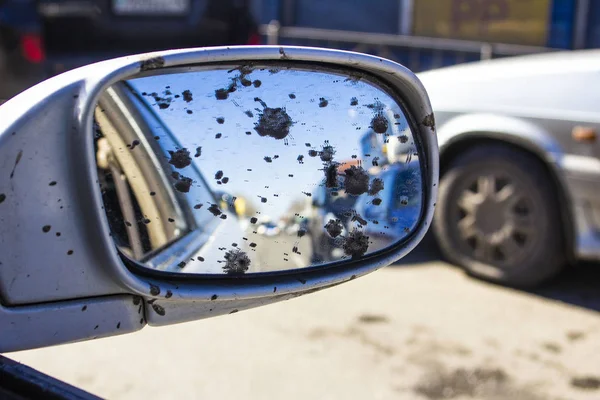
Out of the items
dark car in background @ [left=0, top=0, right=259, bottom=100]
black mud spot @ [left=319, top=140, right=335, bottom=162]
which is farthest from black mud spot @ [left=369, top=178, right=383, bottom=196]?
dark car in background @ [left=0, top=0, right=259, bottom=100]

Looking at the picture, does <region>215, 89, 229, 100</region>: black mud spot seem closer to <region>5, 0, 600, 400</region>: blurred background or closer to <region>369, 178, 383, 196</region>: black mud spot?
<region>369, 178, 383, 196</region>: black mud spot

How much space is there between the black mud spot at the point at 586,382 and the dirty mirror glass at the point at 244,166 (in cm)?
221

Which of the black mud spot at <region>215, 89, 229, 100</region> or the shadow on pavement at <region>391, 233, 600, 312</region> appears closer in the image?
the black mud spot at <region>215, 89, 229, 100</region>

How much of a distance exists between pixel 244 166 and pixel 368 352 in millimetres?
2453

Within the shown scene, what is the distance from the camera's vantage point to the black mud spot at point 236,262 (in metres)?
1.18

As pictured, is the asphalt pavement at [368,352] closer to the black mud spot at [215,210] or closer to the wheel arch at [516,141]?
the wheel arch at [516,141]

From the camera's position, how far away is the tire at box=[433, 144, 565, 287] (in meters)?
4.10

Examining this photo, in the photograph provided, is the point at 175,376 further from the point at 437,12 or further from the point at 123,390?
the point at 437,12

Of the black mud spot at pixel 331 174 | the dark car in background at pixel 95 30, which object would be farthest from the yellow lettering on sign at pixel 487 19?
the black mud spot at pixel 331 174

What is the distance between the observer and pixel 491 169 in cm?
425

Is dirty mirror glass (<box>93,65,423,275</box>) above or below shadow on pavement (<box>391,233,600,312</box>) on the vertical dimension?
above

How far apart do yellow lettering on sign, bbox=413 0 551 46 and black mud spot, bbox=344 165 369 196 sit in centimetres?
912

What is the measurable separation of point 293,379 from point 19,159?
2460mm

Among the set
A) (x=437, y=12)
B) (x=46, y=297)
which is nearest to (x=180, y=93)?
(x=46, y=297)
